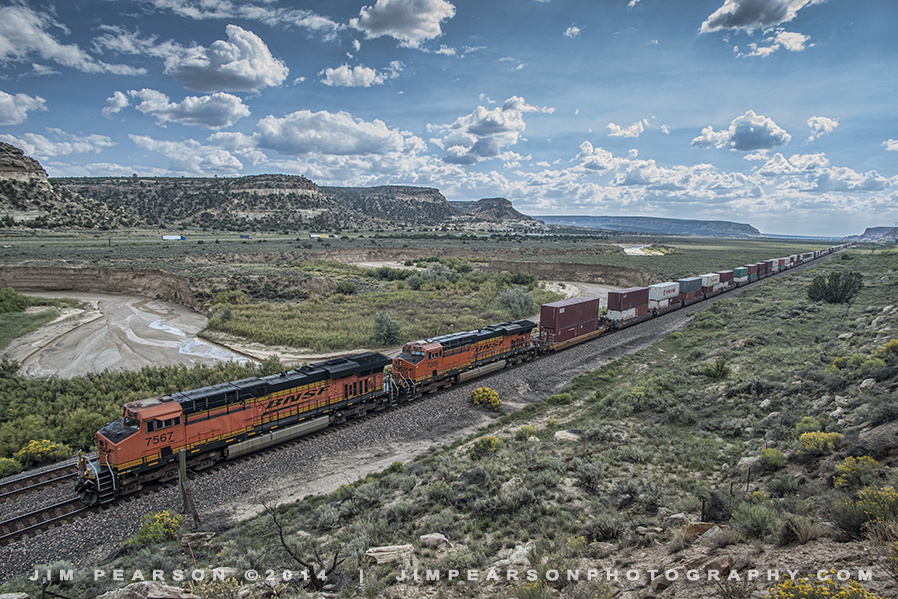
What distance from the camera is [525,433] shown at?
1905 cm

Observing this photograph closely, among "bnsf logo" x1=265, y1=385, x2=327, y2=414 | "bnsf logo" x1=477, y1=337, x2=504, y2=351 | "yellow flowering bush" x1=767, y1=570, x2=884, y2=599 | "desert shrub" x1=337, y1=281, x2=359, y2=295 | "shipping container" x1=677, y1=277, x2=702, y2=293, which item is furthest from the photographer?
"desert shrub" x1=337, y1=281, x2=359, y2=295

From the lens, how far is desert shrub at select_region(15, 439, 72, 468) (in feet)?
60.4

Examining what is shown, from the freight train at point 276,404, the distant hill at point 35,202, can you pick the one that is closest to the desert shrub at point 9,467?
the freight train at point 276,404

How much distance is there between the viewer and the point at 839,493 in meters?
8.39

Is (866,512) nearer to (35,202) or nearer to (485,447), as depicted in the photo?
(485,447)

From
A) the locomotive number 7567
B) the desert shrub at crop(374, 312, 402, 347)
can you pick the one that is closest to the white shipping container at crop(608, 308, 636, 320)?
the desert shrub at crop(374, 312, 402, 347)

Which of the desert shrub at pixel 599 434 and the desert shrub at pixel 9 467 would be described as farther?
the desert shrub at pixel 9 467

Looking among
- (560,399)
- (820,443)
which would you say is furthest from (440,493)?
(560,399)

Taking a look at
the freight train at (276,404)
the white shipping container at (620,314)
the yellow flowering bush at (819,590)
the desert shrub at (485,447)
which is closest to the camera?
the yellow flowering bush at (819,590)

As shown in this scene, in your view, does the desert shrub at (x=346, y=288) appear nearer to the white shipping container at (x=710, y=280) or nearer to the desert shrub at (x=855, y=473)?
the white shipping container at (x=710, y=280)

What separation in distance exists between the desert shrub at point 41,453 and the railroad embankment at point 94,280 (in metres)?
45.5

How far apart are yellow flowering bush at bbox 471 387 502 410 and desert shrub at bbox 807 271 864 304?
115 feet

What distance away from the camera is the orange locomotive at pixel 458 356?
25234 mm

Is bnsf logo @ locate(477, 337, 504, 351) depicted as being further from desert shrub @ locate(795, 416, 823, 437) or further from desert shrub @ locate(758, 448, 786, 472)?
desert shrub @ locate(758, 448, 786, 472)
